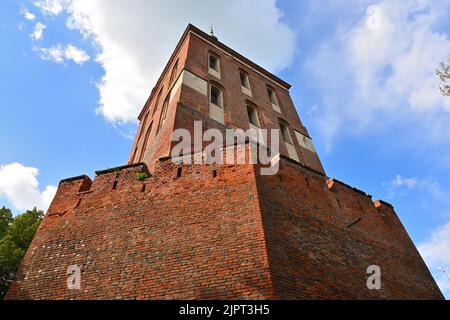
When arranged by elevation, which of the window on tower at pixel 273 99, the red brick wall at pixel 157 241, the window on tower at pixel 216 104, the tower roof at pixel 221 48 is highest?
the tower roof at pixel 221 48

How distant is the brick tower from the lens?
457 centimetres

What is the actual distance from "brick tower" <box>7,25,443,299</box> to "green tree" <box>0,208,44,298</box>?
6.48 m

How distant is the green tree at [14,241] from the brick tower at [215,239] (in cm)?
648

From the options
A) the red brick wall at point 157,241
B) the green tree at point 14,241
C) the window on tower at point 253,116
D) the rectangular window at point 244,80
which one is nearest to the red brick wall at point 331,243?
the red brick wall at point 157,241

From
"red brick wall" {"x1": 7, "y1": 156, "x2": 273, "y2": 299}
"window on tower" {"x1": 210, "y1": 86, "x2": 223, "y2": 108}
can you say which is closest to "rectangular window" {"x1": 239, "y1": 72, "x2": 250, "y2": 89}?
"window on tower" {"x1": 210, "y1": 86, "x2": 223, "y2": 108}

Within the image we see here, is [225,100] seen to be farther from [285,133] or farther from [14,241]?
[14,241]

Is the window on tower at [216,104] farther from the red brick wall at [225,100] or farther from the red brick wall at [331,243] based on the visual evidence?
the red brick wall at [331,243]

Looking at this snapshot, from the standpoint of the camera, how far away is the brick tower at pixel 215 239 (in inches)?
180

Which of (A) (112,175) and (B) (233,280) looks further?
(A) (112,175)
